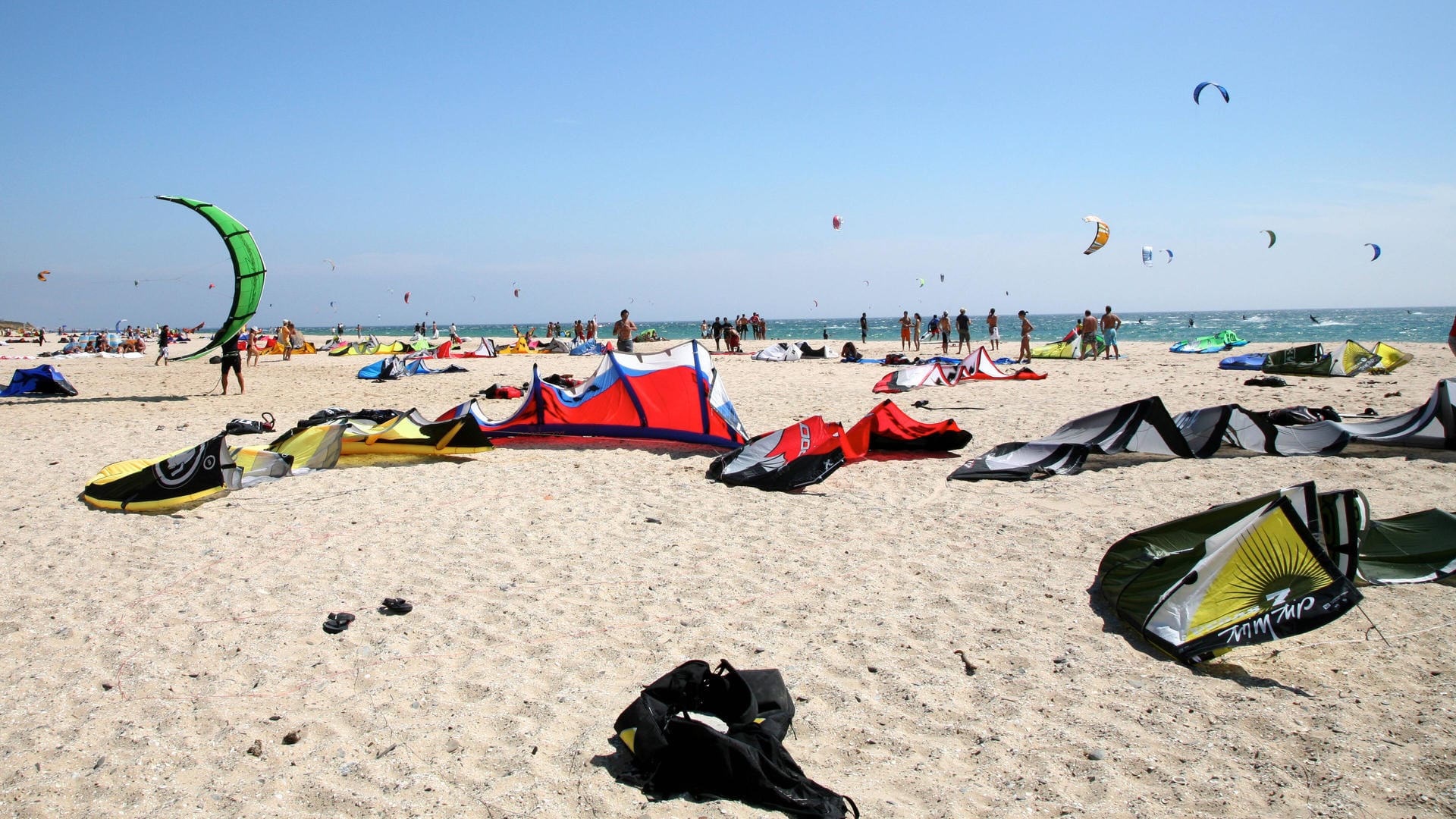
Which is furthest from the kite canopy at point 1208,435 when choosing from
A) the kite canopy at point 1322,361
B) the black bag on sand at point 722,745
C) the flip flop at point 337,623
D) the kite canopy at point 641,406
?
the kite canopy at point 1322,361

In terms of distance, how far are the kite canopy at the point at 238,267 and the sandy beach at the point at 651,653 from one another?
25.2ft

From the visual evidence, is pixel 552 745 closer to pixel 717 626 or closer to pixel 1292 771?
pixel 717 626

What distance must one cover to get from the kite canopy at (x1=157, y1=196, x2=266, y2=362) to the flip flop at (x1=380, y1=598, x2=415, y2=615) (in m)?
11.4

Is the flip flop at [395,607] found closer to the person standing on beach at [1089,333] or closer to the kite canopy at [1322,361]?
the kite canopy at [1322,361]

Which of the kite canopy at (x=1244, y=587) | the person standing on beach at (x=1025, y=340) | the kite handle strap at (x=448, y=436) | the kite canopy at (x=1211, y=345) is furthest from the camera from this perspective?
the kite canopy at (x=1211, y=345)

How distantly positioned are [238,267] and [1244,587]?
15565 millimetres

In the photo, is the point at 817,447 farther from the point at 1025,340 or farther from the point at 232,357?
the point at 1025,340

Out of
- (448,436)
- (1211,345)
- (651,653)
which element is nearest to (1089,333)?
(1211,345)

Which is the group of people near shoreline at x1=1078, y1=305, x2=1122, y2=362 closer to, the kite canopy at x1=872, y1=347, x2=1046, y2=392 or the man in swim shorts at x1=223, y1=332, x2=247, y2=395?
the kite canopy at x1=872, y1=347, x2=1046, y2=392

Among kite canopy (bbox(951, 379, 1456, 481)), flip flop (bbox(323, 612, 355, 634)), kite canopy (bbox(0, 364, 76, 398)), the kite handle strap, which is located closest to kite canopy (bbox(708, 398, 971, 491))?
kite canopy (bbox(951, 379, 1456, 481))

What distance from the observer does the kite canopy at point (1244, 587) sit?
3.59 metres

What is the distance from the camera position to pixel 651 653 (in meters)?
3.77

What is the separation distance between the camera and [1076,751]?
2963 mm

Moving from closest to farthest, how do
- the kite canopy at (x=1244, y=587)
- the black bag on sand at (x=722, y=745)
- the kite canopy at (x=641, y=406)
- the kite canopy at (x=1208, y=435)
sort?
1. the black bag on sand at (x=722, y=745)
2. the kite canopy at (x=1244, y=587)
3. the kite canopy at (x=1208, y=435)
4. the kite canopy at (x=641, y=406)
